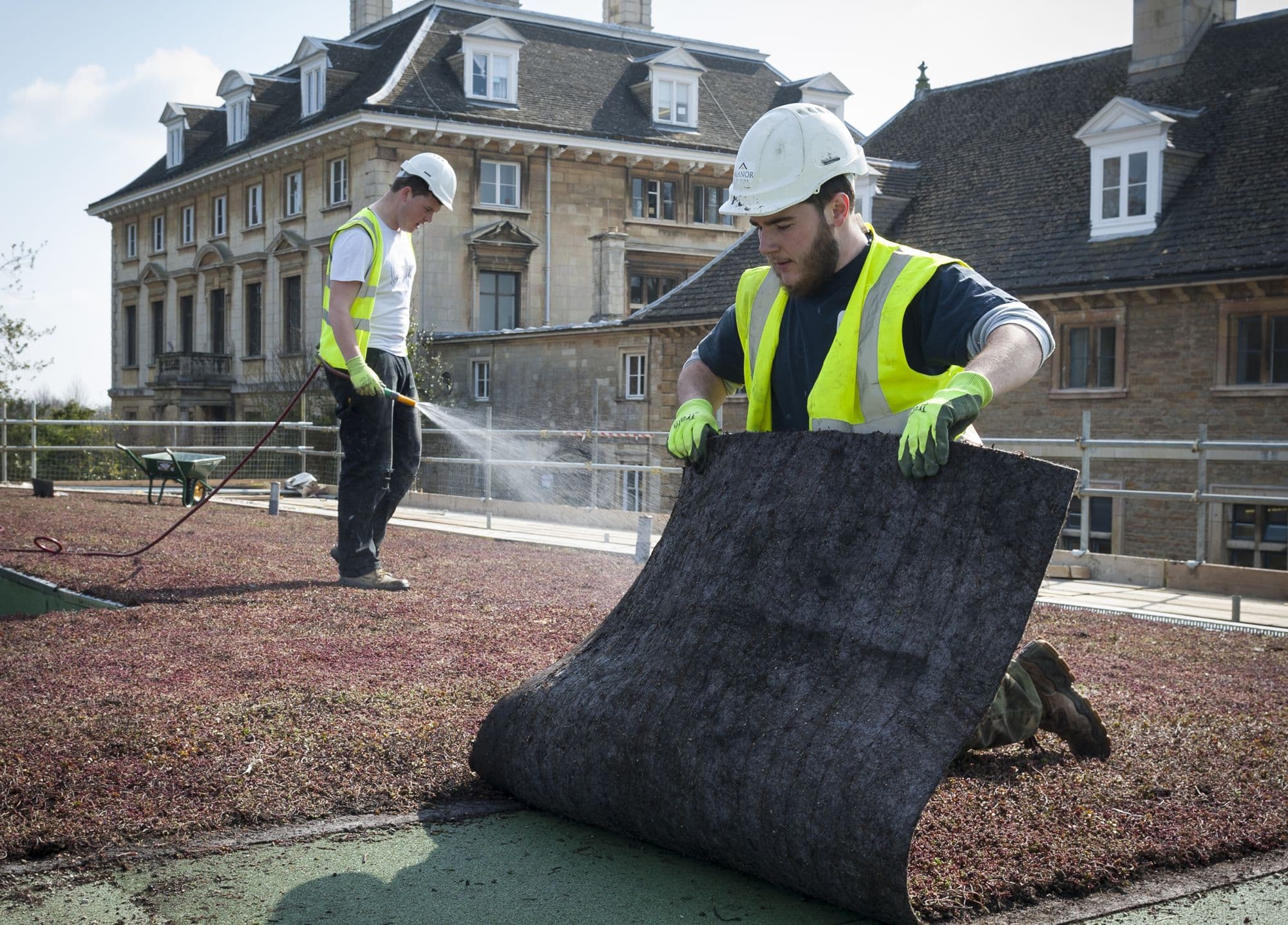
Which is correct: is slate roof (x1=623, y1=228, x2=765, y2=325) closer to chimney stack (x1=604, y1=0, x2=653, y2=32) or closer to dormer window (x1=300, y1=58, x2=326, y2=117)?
dormer window (x1=300, y1=58, x2=326, y2=117)

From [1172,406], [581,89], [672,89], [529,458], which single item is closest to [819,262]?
[1172,406]

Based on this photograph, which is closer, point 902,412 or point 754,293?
point 902,412

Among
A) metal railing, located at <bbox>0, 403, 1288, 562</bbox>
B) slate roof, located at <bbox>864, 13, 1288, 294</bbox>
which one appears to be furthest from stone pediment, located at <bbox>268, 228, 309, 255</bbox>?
slate roof, located at <bbox>864, 13, 1288, 294</bbox>

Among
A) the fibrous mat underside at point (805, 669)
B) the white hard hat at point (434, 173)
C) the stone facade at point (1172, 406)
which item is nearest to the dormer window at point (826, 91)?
the stone facade at point (1172, 406)

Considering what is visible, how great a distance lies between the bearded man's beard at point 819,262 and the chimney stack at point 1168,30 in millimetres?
21245

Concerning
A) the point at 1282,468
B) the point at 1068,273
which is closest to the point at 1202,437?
the point at 1282,468

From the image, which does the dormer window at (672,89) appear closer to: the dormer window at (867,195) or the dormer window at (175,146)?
the dormer window at (867,195)

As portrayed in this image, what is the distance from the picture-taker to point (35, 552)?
310 inches

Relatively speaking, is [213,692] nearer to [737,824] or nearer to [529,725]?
[529,725]

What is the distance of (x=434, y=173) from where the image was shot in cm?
666

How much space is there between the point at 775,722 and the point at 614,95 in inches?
1300

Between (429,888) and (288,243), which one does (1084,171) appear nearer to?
(429,888)

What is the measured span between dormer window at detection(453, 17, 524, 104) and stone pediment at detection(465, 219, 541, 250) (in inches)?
125

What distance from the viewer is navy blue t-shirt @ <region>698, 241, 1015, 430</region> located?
10.3 feet
